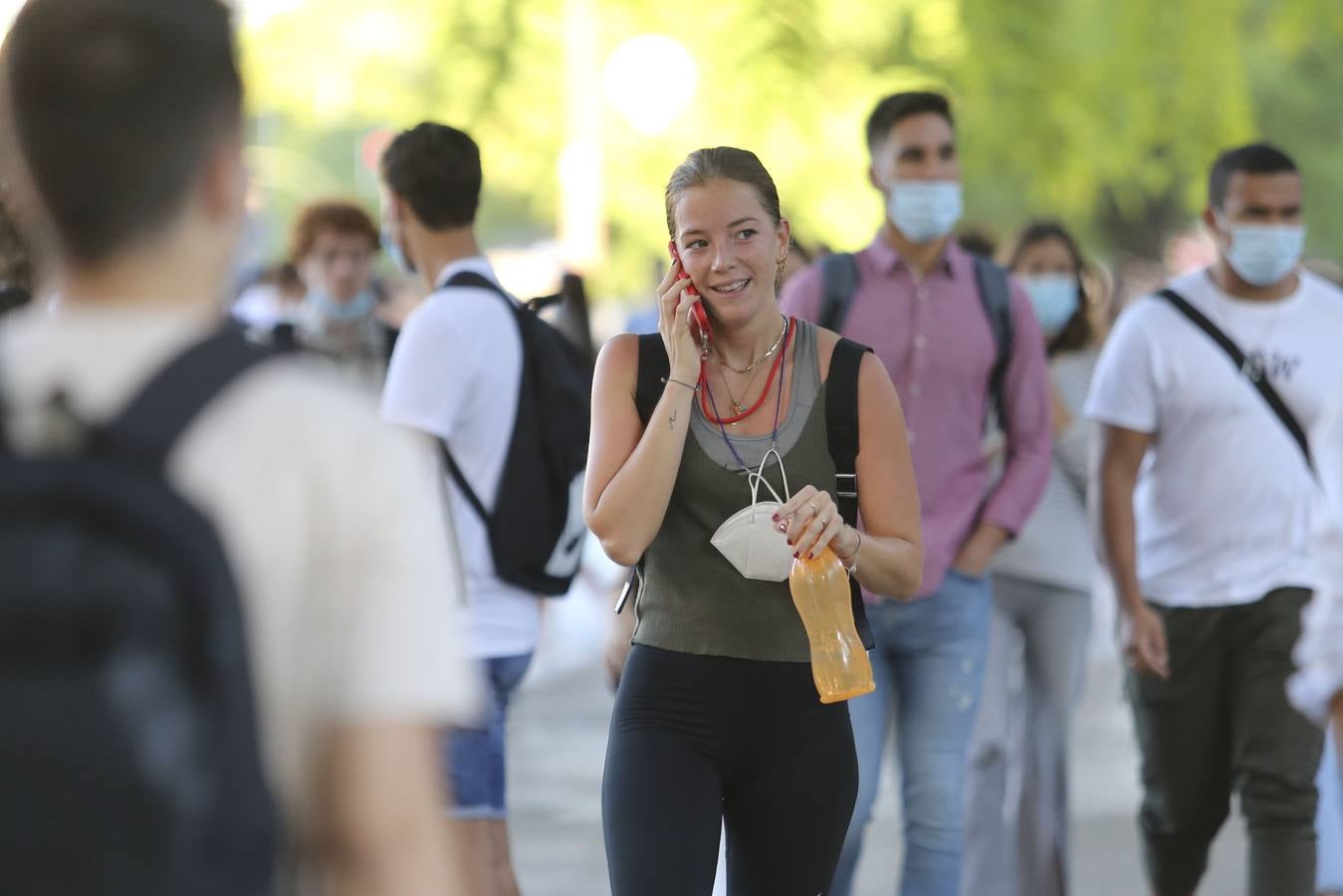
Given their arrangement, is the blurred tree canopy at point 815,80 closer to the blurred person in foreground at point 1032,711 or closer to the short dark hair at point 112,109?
the blurred person in foreground at point 1032,711

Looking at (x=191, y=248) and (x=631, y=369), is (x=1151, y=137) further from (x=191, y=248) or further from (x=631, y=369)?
(x=191, y=248)

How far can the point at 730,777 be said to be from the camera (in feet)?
13.9

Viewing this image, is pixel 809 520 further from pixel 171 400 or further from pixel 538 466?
pixel 171 400

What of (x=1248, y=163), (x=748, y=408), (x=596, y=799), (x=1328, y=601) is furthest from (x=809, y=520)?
(x=596, y=799)

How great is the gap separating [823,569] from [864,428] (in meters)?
0.31

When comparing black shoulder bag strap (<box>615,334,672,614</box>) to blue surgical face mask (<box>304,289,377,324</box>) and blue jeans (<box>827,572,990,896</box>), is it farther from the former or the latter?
blue surgical face mask (<box>304,289,377,324</box>)

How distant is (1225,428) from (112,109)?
478 cm

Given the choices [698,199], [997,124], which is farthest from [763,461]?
[997,124]

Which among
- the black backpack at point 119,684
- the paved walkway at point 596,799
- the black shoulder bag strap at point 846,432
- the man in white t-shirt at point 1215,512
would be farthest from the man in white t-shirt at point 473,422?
the black backpack at point 119,684

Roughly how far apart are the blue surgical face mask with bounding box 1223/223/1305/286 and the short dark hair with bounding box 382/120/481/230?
2.22 m

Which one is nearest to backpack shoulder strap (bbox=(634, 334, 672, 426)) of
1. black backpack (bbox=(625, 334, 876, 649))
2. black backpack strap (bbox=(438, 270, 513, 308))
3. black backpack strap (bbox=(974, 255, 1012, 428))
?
black backpack (bbox=(625, 334, 876, 649))

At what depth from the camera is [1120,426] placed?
6266 mm

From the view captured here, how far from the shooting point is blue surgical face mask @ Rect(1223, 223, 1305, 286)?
6258 mm

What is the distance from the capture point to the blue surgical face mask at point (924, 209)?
6.10 m
